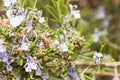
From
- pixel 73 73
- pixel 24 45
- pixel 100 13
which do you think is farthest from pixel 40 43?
pixel 100 13

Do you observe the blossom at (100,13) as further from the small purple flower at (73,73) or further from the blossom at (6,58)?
the blossom at (6,58)

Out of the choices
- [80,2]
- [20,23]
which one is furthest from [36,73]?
[80,2]

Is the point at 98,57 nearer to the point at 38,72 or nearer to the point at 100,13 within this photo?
the point at 38,72

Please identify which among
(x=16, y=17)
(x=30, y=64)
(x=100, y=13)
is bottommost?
(x=100, y=13)

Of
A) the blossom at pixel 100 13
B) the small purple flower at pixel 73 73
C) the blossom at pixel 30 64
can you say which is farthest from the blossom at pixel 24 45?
the blossom at pixel 100 13

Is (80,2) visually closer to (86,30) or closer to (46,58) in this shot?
(86,30)

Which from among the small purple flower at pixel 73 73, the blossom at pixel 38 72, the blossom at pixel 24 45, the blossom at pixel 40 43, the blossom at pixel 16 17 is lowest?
the small purple flower at pixel 73 73

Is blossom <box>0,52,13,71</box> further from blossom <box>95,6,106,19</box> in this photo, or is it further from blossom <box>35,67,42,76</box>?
blossom <box>95,6,106,19</box>

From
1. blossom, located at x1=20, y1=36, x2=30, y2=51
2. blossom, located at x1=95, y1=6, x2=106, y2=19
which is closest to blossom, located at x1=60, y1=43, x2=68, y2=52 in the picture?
blossom, located at x1=20, y1=36, x2=30, y2=51

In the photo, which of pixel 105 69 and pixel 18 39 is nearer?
pixel 18 39

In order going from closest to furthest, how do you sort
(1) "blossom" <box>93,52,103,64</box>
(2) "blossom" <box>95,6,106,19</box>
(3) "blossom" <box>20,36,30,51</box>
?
(3) "blossom" <box>20,36,30,51</box> → (1) "blossom" <box>93,52,103,64</box> → (2) "blossom" <box>95,6,106,19</box>

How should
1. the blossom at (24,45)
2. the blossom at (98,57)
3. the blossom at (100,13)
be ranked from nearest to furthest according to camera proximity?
the blossom at (24,45) → the blossom at (98,57) → the blossom at (100,13)
